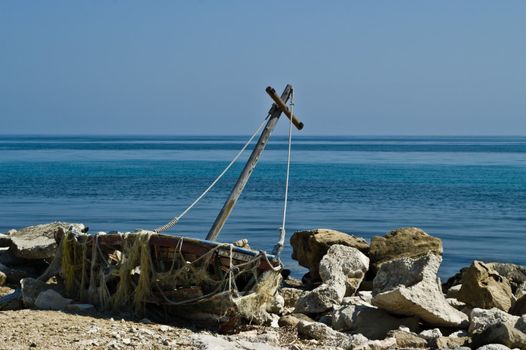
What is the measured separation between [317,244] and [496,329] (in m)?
5.75

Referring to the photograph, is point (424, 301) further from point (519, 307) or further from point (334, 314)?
point (519, 307)

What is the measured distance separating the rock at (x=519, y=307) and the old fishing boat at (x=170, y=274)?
3310 mm

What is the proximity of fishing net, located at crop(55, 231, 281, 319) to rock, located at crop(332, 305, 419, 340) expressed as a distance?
0.93 metres

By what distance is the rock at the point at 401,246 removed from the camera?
589 inches

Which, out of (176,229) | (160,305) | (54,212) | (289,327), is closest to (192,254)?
(160,305)

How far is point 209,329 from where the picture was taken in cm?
1077

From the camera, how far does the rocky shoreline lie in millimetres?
9766

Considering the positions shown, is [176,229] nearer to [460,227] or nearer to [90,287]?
[460,227]

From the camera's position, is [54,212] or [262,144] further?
[54,212]

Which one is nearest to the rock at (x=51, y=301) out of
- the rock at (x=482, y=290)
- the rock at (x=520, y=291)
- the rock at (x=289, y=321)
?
the rock at (x=289, y=321)

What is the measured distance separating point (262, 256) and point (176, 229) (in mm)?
14940

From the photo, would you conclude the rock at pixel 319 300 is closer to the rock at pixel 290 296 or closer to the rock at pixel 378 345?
the rock at pixel 290 296

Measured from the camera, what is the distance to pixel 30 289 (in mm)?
11555

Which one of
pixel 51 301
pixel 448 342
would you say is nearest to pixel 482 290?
pixel 448 342
